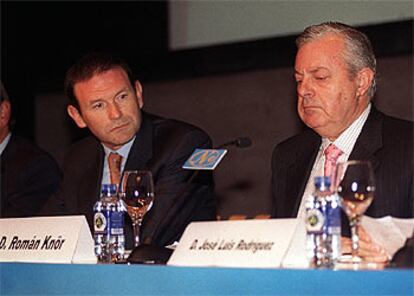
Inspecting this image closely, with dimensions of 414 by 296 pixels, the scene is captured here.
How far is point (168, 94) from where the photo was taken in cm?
592

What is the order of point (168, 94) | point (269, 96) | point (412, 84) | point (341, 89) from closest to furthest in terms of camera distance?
point (341, 89)
point (412, 84)
point (269, 96)
point (168, 94)

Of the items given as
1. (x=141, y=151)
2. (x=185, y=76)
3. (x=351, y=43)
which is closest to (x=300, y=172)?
(x=351, y=43)

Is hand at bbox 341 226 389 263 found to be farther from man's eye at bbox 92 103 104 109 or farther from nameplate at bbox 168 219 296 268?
man's eye at bbox 92 103 104 109

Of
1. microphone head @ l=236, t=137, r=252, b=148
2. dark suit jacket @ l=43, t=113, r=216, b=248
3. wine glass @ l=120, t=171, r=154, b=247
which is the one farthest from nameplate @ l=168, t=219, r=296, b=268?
dark suit jacket @ l=43, t=113, r=216, b=248

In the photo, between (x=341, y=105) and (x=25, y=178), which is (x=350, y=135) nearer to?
(x=341, y=105)

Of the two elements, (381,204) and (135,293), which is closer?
(135,293)

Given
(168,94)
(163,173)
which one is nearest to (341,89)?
(163,173)

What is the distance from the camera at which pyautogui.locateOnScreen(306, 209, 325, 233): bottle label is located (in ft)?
7.36

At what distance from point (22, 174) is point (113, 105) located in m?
1.08

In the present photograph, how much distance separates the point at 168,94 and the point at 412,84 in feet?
5.45

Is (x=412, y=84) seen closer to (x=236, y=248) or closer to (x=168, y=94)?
(x=168, y=94)

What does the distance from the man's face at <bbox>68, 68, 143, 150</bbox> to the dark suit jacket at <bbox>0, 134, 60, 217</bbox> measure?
0.91m

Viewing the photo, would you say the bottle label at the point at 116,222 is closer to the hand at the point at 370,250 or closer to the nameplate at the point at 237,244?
the nameplate at the point at 237,244

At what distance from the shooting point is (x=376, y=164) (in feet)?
10.1
